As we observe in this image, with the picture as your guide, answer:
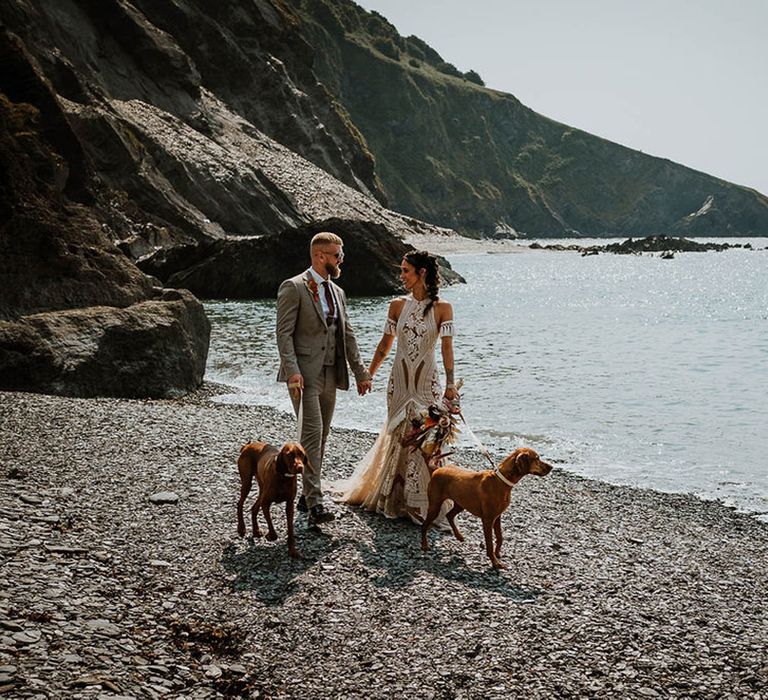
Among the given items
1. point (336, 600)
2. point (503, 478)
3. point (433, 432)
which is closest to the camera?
point (336, 600)

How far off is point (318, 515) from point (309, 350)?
1643 millimetres

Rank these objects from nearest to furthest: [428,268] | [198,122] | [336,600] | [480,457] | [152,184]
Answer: [336,600]
[428,268]
[480,457]
[152,184]
[198,122]

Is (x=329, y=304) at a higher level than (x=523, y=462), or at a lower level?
higher

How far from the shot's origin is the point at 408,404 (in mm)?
8641

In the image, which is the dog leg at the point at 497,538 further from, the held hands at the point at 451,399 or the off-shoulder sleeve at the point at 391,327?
the off-shoulder sleeve at the point at 391,327

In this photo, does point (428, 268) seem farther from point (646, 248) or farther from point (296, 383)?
point (646, 248)

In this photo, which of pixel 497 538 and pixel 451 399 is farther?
pixel 451 399

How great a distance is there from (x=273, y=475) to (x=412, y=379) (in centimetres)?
205

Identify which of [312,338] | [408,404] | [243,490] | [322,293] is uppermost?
[322,293]

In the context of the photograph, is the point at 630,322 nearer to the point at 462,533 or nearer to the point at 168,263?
the point at 168,263

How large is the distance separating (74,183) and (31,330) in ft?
70.2

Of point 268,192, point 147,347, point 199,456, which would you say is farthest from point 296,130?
point 199,456

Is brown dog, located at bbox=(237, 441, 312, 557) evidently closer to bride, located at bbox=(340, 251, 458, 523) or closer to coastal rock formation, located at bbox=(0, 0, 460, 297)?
bride, located at bbox=(340, 251, 458, 523)

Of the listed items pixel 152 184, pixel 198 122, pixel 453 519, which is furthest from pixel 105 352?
pixel 198 122
